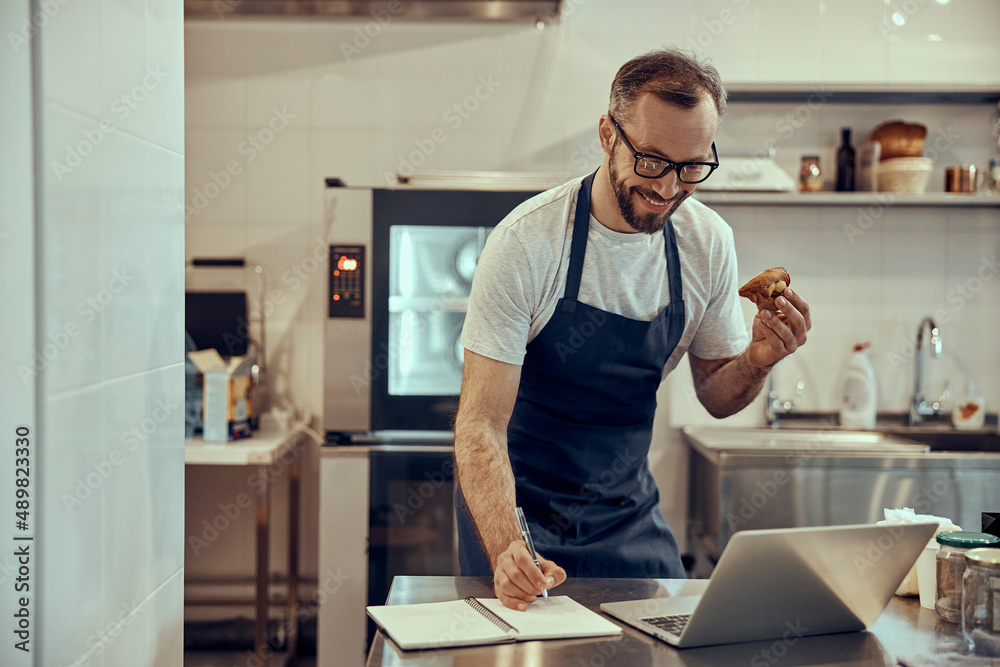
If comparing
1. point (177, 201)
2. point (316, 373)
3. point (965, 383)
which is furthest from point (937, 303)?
point (177, 201)

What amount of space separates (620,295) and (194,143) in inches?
82.0

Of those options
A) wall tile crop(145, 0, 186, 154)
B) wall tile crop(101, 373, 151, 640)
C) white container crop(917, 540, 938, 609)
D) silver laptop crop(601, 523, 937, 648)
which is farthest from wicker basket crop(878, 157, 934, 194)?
wall tile crop(101, 373, 151, 640)

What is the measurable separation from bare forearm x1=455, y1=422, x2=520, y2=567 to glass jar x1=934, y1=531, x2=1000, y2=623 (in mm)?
579

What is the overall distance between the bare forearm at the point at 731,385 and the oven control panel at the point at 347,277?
3.89ft

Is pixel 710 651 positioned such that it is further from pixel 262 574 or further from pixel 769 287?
pixel 262 574

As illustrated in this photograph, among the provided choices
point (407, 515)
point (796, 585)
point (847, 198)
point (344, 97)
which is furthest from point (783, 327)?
point (344, 97)

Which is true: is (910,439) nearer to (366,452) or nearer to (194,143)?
(366,452)

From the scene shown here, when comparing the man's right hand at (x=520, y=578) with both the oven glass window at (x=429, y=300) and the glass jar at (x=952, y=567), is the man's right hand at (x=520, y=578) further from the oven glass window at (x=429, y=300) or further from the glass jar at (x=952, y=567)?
the oven glass window at (x=429, y=300)

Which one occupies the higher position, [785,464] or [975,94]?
[975,94]

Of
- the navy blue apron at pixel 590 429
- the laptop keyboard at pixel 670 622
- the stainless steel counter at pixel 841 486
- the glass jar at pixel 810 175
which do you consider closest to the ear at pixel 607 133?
the navy blue apron at pixel 590 429

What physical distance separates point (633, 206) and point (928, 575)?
73 centimetres

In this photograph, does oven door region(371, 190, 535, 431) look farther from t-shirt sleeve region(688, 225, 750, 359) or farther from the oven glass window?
t-shirt sleeve region(688, 225, 750, 359)

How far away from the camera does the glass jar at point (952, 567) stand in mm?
1038

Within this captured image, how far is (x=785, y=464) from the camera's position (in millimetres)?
2467
